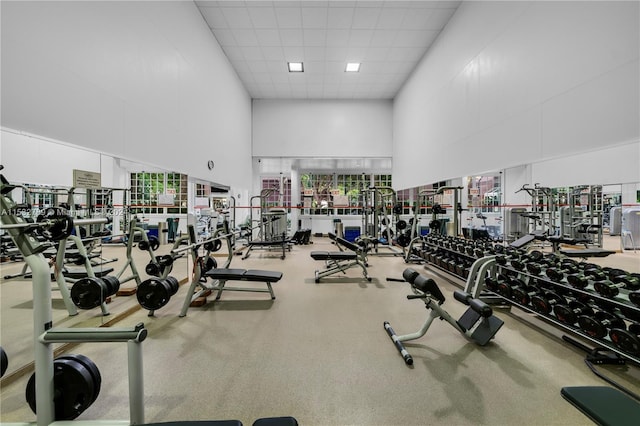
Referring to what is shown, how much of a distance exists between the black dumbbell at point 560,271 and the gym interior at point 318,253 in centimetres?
2

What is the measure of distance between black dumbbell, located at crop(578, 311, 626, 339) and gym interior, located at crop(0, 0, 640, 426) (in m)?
0.01

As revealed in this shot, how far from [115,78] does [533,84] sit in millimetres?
4362

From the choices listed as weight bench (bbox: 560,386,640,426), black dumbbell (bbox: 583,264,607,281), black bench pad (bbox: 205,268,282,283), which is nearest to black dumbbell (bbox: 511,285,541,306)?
black dumbbell (bbox: 583,264,607,281)

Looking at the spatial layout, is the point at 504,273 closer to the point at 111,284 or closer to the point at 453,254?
the point at 453,254

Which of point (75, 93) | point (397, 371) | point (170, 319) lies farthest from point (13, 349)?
point (397, 371)

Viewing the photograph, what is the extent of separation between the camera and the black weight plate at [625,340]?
5.24ft

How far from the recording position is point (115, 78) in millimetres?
2713

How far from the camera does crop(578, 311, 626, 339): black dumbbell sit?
1.76 metres

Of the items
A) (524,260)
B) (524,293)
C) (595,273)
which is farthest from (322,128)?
(595,273)

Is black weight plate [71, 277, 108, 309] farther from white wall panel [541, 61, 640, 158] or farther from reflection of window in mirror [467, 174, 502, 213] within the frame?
reflection of window in mirror [467, 174, 502, 213]

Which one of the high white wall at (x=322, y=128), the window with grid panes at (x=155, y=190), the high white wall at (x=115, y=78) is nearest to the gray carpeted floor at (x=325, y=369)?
the window with grid panes at (x=155, y=190)

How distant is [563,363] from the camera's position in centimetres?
184

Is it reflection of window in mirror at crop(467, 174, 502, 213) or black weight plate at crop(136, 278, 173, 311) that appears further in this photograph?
reflection of window in mirror at crop(467, 174, 502, 213)

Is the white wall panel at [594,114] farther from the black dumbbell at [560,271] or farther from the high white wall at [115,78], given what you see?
the high white wall at [115,78]
